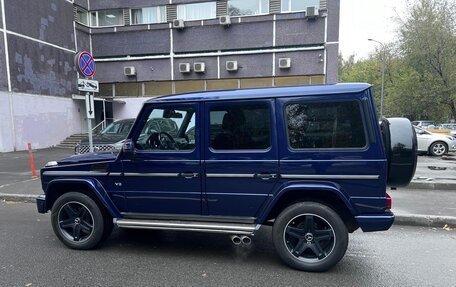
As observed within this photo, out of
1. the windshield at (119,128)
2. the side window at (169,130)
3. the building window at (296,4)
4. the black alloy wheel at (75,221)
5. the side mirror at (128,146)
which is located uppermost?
the building window at (296,4)

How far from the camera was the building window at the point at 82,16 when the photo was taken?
2115 cm

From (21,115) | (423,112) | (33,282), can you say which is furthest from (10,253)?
(423,112)

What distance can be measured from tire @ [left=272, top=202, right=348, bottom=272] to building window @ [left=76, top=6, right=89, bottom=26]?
22.0 metres

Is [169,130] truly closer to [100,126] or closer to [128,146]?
[128,146]

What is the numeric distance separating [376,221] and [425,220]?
8.47 feet

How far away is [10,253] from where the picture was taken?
4.21 metres

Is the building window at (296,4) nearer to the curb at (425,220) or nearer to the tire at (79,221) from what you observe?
the curb at (425,220)

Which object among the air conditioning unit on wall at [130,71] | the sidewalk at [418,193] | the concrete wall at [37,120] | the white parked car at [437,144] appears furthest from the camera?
the air conditioning unit on wall at [130,71]

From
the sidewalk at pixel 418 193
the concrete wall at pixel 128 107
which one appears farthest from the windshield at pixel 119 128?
the concrete wall at pixel 128 107

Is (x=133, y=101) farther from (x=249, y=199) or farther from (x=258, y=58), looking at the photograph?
(x=249, y=199)

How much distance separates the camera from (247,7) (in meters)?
19.9

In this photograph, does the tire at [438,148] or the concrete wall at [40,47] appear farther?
the concrete wall at [40,47]

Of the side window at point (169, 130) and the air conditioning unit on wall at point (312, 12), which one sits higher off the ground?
the air conditioning unit on wall at point (312, 12)

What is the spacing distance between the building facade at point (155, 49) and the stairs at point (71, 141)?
0.39 meters
